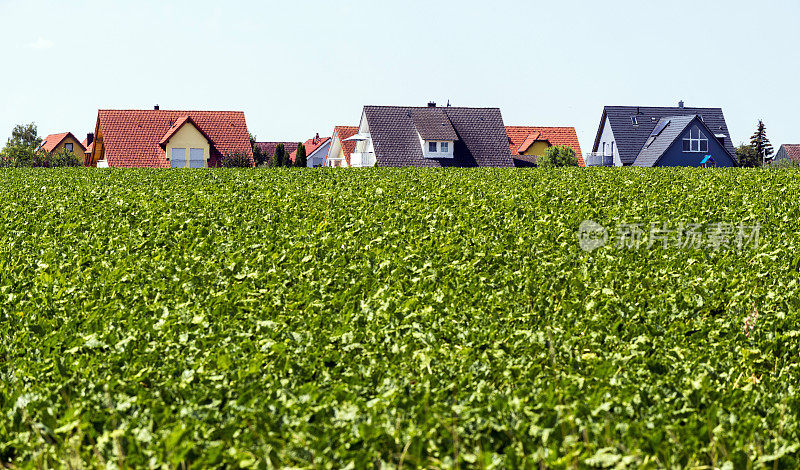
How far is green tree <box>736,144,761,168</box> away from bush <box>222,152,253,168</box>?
4949 centimetres

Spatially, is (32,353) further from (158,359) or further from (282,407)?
(282,407)

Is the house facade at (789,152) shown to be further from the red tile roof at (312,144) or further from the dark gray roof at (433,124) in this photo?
the dark gray roof at (433,124)

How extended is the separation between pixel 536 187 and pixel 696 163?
3870 cm

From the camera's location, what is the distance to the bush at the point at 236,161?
39.7 metres

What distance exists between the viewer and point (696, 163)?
47.7 metres

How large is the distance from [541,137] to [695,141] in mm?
11572

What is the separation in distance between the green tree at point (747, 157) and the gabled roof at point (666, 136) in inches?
891

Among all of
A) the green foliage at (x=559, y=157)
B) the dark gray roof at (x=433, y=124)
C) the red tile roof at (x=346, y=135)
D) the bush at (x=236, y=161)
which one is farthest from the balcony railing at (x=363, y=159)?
the green foliage at (x=559, y=157)

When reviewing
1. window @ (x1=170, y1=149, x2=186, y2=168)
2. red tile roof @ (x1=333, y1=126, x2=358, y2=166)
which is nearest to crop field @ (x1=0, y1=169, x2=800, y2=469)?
window @ (x1=170, y1=149, x2=186, y2=168)

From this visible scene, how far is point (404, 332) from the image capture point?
603cm

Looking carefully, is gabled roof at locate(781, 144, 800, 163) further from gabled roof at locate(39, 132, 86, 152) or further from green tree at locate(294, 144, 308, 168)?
gabled roof at locate(39, 132, 86, 152)

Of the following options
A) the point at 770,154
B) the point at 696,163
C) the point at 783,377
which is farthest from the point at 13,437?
the point at 770,154

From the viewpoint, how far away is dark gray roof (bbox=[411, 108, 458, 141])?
43969mm

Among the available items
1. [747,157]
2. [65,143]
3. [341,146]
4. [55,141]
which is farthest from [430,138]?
[55,141]
